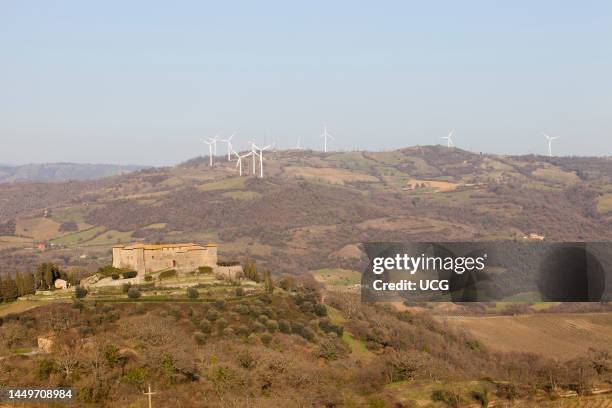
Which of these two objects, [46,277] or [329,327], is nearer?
[329,327]

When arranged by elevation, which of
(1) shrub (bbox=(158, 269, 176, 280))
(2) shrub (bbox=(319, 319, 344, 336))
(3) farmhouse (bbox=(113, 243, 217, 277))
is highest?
(3) farmhouse (bbox=(113, 243, 217, 277))

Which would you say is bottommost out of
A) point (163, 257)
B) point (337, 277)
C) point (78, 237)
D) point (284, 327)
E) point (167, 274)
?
point (337, 277)

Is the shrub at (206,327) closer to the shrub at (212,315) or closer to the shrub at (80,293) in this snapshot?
the shrub at (212,315)

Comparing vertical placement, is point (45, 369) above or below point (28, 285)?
below

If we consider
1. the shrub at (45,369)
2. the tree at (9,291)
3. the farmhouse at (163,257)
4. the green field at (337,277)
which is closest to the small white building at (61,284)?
the tree at (9,291)

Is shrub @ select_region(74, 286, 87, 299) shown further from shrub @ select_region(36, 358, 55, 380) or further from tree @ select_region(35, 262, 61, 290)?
shrub @ select_region(36, 358, 55, 380)

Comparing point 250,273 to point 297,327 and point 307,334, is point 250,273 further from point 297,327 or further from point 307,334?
point 307,334

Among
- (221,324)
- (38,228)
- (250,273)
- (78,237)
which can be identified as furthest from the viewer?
(38,228)

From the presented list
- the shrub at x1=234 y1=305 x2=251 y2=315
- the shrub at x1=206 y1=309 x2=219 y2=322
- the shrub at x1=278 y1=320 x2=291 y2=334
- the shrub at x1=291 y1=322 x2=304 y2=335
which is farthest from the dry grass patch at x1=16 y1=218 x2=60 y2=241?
the shrub at x1=278 y1=320 x2=291 y2=334

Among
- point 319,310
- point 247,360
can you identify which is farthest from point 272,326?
point 247,360
